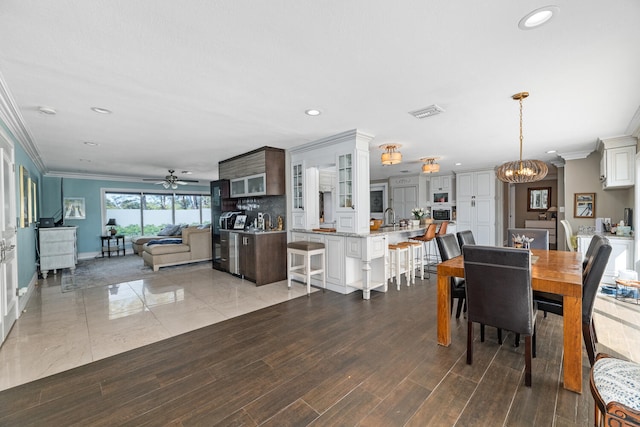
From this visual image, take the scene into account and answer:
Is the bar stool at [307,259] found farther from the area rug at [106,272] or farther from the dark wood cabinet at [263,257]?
the area rug at [106,272]

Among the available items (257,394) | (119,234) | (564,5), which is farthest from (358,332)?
(119,234)

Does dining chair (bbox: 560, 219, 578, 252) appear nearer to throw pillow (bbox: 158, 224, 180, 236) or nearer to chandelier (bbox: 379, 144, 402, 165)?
chandelier (bbox: 379, 144, 402, 165)

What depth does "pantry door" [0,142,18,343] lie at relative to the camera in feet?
9.01

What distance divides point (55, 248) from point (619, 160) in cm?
1018

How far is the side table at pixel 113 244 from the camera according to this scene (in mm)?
8211

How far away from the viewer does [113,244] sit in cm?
870

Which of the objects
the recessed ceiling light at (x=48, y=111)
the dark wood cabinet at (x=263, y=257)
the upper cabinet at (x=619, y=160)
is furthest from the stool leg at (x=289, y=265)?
the upper cabinet at (x=619, y=160)

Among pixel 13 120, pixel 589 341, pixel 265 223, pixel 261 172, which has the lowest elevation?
pixel 589 341

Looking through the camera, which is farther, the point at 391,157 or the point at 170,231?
the point at 170,231

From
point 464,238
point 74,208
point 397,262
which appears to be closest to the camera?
point 464,238

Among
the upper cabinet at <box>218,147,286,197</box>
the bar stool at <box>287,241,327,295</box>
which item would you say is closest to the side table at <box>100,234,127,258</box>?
the upper cabinet at <box>218,147,286,197</box>

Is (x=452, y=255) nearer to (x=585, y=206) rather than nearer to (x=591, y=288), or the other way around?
(x=591, y=288)

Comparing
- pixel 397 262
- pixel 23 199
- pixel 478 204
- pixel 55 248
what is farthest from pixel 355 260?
pixel 55 248

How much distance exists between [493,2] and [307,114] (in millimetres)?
2074
